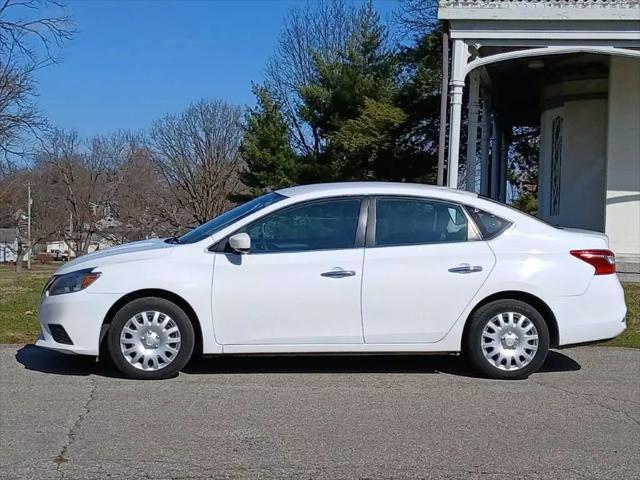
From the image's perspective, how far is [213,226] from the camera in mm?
6984

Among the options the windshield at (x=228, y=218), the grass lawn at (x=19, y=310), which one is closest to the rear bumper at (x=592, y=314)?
the windshield at (x=228, y=218)

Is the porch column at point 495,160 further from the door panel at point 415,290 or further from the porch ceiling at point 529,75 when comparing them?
the door panel at point 415,290

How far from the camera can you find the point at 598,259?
22.8 ft

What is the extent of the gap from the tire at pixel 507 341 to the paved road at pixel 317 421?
142 mm

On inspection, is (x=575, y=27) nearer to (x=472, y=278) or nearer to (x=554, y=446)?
(x=472, y=278)

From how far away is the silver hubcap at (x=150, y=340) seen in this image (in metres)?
6.50

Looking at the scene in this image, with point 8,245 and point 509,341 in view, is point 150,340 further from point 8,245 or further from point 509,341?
point 8,245

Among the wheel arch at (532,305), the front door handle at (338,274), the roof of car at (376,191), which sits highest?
the roof of car at (376,191)

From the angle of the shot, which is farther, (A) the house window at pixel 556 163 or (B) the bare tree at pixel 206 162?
(B) the bare tree at pixel 206 162

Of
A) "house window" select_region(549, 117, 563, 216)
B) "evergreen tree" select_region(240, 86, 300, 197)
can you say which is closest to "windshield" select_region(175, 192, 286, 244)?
"house window" select_region(549, 117, 563, 216)

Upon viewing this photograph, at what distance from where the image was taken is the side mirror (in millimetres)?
6504

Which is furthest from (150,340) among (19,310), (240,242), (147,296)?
(19,310)

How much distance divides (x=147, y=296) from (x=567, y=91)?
38.1 feet

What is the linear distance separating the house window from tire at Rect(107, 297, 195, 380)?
1146cm
